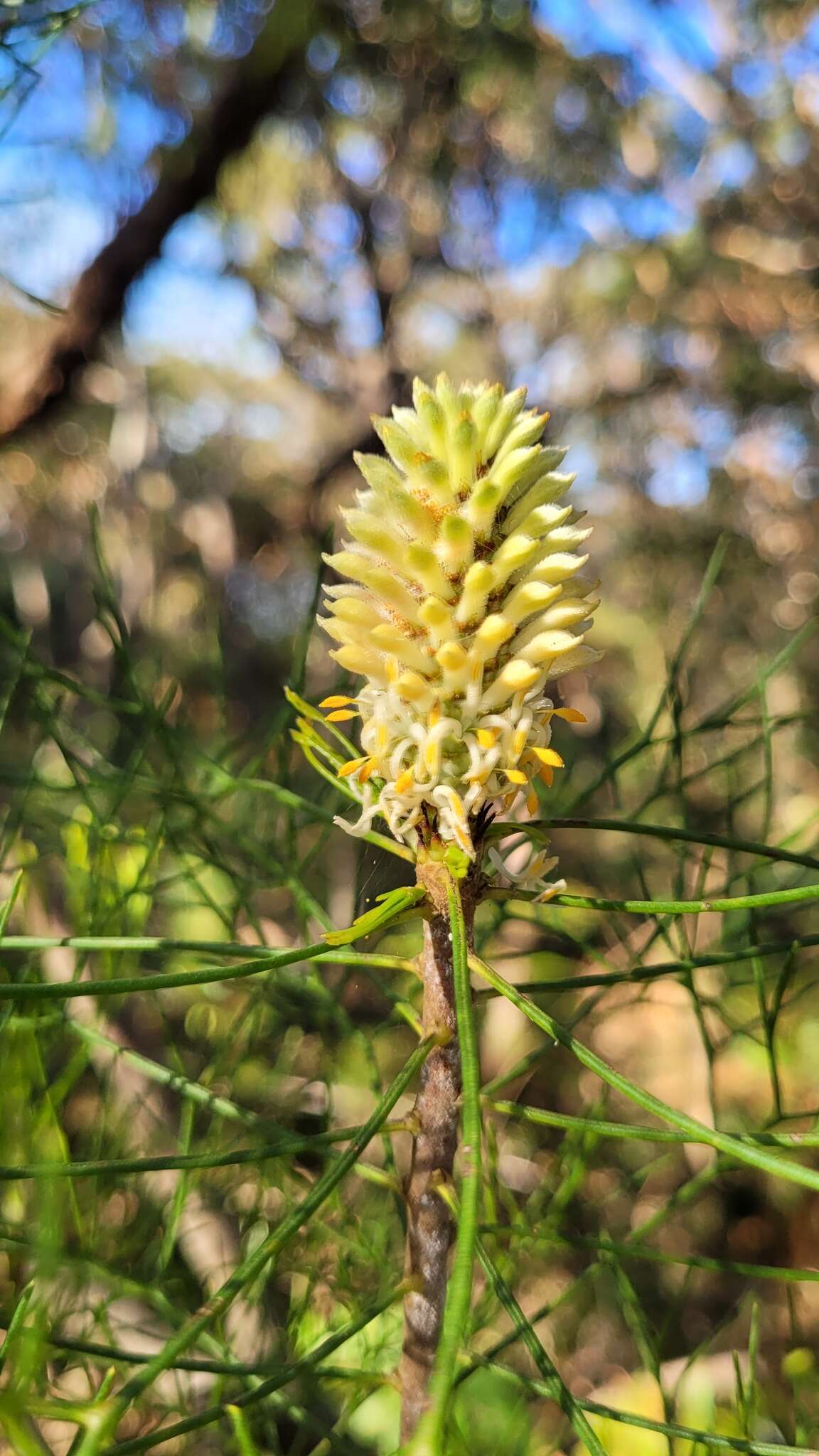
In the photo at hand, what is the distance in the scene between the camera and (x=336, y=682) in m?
1.29

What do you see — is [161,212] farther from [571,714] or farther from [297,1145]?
[297,1145]

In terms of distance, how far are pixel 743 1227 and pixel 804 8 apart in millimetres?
5163

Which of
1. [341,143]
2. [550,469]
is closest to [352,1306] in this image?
[550,469]

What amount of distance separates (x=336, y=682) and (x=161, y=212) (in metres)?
1.88

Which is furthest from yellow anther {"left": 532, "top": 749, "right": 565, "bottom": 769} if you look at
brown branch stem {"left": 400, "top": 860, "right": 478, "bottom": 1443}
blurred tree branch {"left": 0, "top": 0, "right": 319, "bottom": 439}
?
blurred tree branch {"left": 0, "top": 0, "right": 319, "bottom": 439}

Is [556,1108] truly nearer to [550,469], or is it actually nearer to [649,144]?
[550,469]

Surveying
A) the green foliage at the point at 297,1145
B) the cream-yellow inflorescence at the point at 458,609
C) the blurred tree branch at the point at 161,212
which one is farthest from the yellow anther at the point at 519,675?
the blurred tree branch at the point at 161,212

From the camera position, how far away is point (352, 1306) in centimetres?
124

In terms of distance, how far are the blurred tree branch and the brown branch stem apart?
7.27 ft

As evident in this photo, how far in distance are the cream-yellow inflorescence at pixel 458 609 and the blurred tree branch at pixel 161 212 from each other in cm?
200

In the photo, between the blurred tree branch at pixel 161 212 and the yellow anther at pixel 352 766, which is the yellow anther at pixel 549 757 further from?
the blurred tree branch at pixel 161 212

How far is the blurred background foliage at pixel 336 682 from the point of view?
1.13 meters

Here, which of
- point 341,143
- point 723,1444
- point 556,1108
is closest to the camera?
point 723,1444

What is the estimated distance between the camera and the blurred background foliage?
113cm
